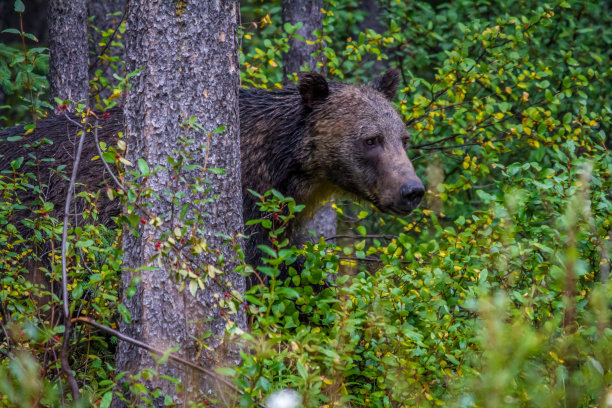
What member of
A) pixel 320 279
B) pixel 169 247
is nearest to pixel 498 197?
pixel 320 279

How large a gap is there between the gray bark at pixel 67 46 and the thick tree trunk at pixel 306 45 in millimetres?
2166

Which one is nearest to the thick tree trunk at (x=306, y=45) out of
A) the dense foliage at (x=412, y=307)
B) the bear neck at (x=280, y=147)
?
the dense foliage at (x=412, y=307)

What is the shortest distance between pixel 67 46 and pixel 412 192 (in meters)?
3.93

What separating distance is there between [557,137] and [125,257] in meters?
4.21

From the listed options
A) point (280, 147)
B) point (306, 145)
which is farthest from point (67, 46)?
point (306, 145)

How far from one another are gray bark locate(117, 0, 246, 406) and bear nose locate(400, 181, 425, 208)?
5.74 feet

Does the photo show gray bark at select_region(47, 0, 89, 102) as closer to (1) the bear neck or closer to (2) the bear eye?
(1) the bear neck

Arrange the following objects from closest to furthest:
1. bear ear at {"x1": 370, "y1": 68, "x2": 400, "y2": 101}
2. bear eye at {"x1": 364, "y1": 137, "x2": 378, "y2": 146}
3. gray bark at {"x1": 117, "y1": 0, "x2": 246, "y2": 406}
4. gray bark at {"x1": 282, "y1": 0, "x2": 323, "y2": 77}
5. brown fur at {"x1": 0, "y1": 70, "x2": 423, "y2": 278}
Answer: gray bark at {"x1": 117, "y1": 0, "x2": 246, "y2": 406}, brown fur at {"x1": 0, "y1": 70, "x2": 423, "y2": 278}, bear eye at {"x1": 364, "y1": 137, "x2": 378, "y2": 146}, bear ear at {"x1": 370, "y1": 68, "x2": 400, "y2": 101}, gray bark at {"x1": 282, "y1": 0, "x2": 323, "y2": 77}

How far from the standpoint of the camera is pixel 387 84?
20.2 feet

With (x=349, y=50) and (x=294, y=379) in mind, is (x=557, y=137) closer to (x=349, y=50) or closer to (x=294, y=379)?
(x=349, y=50)

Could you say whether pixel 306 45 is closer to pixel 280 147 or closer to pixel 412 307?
pixel 280 147

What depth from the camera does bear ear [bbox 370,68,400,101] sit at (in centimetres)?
613

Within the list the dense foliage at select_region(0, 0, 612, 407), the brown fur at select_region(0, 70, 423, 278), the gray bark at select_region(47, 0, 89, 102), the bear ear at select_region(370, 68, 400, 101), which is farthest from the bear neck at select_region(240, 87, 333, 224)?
the gray bark at select_region(47, 0, 89, 102)

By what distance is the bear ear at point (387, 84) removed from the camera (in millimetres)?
6133
